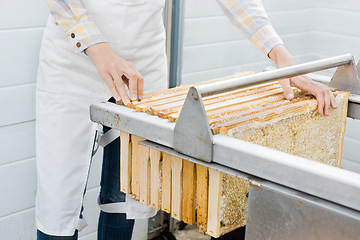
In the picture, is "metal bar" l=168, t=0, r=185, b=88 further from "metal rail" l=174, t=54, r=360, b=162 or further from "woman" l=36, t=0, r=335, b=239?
"metal rail" l=174, t=54, r=360, b=162

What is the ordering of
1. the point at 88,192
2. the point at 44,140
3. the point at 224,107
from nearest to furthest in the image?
1. the point at 224,107
2. the point at 44,140
3. the point at 88,192

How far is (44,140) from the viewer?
1651mm

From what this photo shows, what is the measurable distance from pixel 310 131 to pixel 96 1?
698 mm

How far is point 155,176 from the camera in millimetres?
1203

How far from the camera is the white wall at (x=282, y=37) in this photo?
2.53m

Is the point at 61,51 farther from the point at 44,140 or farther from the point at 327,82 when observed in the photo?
the point at 327,82

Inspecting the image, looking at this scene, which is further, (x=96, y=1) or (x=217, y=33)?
(x=217, y=33)

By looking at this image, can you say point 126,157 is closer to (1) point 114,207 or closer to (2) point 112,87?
(2) point 112,87

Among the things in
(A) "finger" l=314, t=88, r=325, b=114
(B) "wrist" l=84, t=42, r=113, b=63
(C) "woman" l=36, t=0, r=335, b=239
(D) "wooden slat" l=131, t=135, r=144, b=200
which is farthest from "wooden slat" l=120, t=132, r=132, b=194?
(A) "finger" l=314, t=88, r=325, b=114

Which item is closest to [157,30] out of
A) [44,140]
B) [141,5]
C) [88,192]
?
[141,5]

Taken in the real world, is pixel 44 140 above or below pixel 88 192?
above

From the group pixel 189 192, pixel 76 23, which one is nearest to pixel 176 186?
pixel 189 192

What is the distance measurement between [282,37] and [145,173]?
1821 millimetres

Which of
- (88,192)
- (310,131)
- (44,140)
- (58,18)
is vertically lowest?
Result: (88,192)
